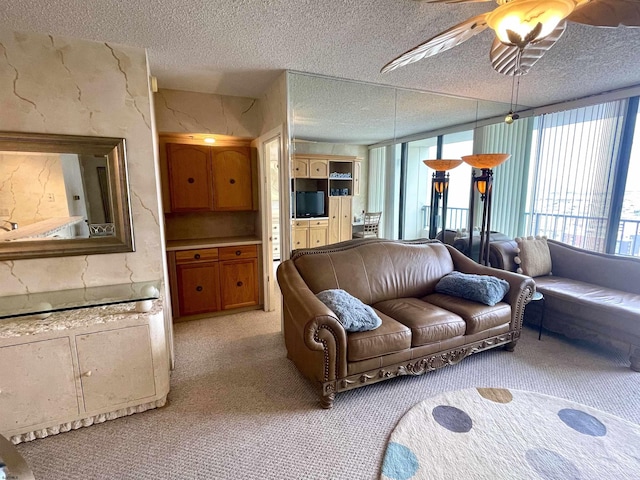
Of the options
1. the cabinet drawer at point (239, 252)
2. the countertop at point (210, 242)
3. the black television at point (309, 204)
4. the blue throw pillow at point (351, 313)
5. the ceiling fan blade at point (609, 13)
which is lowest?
the blue throw pillow at point (351, 313)

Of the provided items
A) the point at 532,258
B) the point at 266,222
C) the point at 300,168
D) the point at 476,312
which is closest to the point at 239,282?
the point at 266,222

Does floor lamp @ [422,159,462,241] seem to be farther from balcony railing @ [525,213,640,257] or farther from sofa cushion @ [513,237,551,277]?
balcony railing @ [525,213,640,257]

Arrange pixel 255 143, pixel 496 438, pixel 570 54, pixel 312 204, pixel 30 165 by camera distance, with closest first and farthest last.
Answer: pixel 496 438
pixel 30 165
pixel 570 54
pixel 312 204
pixel 255 143

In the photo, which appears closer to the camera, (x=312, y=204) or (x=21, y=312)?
(x=21, y=312)

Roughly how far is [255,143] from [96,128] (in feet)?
5.90

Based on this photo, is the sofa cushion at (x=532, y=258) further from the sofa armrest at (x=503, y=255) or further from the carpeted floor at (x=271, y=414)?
the carpeted floor at (x=271, y=414)

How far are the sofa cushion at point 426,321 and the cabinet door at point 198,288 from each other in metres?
2.01

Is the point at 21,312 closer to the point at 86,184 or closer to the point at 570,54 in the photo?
the point at 86,184

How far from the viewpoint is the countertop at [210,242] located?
3.48 m

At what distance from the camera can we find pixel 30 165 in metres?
2.13

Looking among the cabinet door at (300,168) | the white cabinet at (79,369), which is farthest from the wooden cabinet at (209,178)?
the white cabinet at (79,369)

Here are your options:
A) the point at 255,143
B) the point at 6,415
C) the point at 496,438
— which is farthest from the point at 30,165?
the point at 496,438

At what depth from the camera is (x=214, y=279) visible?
3.69m

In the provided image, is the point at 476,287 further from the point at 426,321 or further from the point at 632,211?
the point at 632,211
